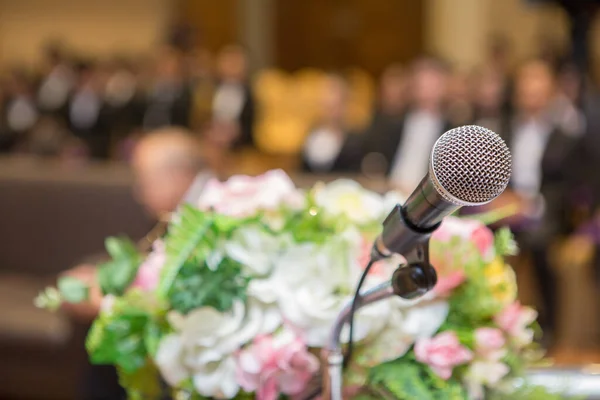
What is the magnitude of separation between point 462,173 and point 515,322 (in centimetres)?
40

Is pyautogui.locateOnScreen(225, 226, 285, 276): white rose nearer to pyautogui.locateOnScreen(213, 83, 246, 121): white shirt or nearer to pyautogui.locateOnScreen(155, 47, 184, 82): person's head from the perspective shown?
pyautogui.locateOnScreen(213, 83, 246, 121): white shirt

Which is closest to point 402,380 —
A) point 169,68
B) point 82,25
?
point 169,68

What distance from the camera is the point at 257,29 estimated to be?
13.1 meters

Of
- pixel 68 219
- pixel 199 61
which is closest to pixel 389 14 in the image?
pixel 199 61

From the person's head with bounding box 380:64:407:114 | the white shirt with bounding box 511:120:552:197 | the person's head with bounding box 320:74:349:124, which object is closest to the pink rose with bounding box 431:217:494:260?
the white shirt with bounding box 511:120:552:197

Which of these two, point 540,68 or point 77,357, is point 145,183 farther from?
point 540,68

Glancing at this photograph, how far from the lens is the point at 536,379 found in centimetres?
121

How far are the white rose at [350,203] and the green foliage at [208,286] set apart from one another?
0.15 meters

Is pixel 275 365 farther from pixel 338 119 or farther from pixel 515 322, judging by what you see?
pixel 338 119

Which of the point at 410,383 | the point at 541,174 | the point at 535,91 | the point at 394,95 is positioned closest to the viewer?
the point at 410,383

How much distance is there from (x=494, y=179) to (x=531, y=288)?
5.23m

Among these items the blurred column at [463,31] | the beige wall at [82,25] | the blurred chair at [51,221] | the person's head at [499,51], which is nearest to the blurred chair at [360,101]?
the blurred column at [463,31]

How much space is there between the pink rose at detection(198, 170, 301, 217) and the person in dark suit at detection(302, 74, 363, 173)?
5.18 metres

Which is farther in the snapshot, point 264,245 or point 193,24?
point 193,24
